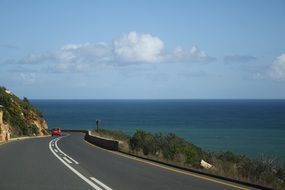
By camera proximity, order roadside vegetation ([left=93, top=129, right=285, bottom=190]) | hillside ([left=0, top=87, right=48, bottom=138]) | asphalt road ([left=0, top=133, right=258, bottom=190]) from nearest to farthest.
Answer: asphalt road ([left=0, top=133, right=258, bottom=190]) → roadside vegetation ([left=93, top=129, right=285, bottom=190]) → hillside ([left=0, top=87, right=48, bottom=138])

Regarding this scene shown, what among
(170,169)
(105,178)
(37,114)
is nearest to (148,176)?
(105,178)

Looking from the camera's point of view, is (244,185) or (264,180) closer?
(244,185)

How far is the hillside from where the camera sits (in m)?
58.7

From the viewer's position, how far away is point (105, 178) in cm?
1569

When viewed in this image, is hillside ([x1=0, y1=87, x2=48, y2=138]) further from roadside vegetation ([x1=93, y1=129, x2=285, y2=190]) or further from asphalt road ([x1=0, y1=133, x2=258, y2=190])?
asphalt road ([x1=0, y1=133, x2=258, y2=190])

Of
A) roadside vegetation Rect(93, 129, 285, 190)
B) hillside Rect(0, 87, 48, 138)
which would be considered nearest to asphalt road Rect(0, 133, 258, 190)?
roadside vegetation Rect(93, 129, 285, 190)

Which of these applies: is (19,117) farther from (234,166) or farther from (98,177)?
(98,177)

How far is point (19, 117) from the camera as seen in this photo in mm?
64438

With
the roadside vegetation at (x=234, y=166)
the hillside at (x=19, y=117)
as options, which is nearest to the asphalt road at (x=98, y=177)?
the roadside vegetation at (x=234, y=166)

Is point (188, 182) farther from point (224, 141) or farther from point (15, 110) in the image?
point (224, 141)

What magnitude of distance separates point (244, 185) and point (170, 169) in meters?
4.76

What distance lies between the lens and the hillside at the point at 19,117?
58.7m

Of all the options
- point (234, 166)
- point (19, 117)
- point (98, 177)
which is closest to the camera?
point (98, 177)

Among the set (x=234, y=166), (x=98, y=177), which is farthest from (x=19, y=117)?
(x=98, y=177)
